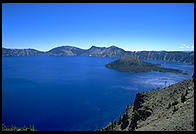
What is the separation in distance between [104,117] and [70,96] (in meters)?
27.2

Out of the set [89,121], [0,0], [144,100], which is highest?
[0,0]

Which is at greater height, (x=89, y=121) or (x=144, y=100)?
(x=144, y=100)

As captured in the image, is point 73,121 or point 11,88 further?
point 11,88

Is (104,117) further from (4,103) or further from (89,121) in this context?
(4,103)

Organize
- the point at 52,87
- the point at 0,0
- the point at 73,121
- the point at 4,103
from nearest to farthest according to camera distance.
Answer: the point at 0,0 → the point at 73,121 → the point at 4,103 → the point at 52,87

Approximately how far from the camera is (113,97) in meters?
88.5

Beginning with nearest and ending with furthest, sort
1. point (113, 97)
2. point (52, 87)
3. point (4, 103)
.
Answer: point (4, 103)
point (113, 97)
point (52, 87)

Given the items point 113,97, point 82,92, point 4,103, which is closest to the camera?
point 4,103

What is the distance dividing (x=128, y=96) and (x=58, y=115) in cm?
3652

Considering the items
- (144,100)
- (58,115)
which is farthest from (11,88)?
(144,100)

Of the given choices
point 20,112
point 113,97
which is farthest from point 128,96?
point 20,112

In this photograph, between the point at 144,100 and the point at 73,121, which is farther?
the point at 73,121

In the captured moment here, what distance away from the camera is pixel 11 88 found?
100938 millimetres

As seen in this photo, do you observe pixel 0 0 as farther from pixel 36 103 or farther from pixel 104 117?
pixel 36 103
